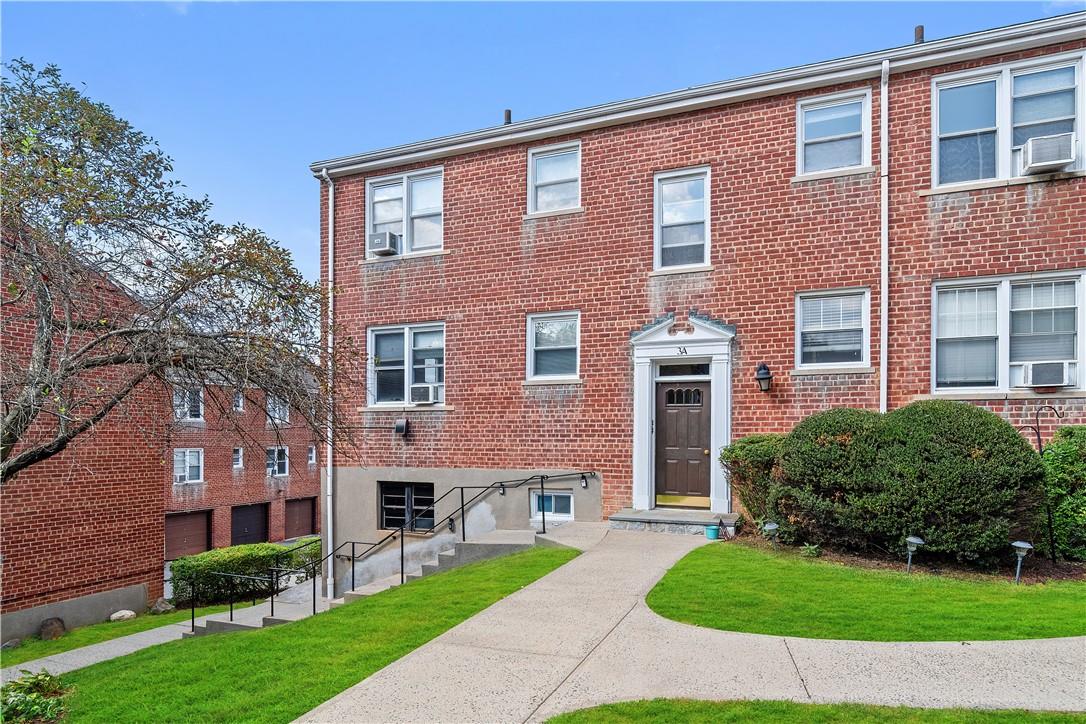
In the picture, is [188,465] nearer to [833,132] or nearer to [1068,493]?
[833,132]

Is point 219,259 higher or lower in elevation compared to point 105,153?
lower

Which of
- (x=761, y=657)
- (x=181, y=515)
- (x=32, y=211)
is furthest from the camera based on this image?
(x=181, y=515)

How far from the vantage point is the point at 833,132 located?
1120 centimetres

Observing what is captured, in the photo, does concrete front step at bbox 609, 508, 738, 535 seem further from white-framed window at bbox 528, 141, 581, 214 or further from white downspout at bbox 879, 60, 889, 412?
white-framed window at bbox 528, 141, 581, 214

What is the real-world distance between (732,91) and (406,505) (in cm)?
945

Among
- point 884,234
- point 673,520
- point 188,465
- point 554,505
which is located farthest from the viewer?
point 188,465

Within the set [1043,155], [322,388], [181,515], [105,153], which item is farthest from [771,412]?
[181,515]

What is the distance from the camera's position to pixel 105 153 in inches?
293

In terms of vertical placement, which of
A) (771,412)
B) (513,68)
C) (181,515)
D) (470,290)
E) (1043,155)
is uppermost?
(513,68)

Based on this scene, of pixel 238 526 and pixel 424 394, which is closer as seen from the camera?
pixel 424 394

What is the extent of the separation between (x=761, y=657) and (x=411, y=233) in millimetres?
10782

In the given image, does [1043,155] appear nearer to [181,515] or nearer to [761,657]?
[761,657]

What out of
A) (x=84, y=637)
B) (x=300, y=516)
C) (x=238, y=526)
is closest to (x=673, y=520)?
(x=84, y=637)

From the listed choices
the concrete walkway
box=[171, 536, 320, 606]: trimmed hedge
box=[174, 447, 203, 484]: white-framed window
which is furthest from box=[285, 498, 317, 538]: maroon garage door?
the concrete walkway
